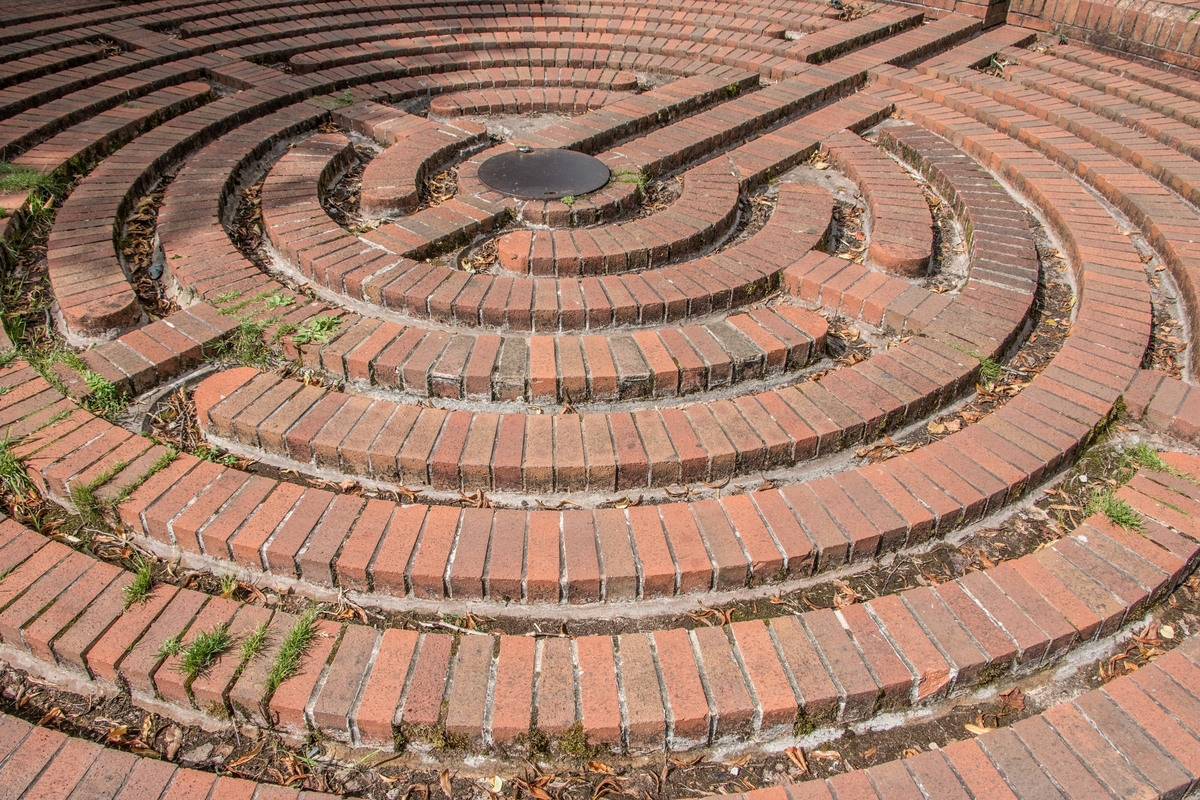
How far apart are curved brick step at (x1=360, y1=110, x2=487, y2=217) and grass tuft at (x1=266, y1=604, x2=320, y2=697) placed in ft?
9.11

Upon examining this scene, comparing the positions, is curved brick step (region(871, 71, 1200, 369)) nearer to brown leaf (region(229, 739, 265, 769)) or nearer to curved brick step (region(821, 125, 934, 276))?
curved brick step (region(821, 125, 934, 276))

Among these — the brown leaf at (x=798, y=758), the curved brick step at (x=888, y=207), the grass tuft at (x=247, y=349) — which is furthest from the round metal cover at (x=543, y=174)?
the brown leaf at (x=798, y=758)

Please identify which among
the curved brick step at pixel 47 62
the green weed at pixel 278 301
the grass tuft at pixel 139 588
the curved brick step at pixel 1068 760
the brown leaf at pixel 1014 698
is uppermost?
the curved brick step at pixel 47 62

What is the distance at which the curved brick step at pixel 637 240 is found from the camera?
394 centimetres

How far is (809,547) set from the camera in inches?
99.3

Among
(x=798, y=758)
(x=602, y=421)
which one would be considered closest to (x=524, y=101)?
(x=602, y=421)

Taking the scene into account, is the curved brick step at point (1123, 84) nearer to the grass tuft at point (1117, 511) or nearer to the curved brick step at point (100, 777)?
the grass tuft at point (1117, 511)

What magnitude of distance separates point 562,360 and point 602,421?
41 centimetres

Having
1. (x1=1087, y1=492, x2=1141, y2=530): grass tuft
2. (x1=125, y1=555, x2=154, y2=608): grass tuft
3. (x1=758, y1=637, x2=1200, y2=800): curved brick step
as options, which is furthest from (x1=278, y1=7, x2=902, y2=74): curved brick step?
(x1=758, y1=637, x2=1200, y2=800): curved brick step

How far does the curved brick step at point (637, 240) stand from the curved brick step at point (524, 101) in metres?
1.89

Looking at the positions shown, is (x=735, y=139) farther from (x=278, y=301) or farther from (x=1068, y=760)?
(x=1068, y=760)

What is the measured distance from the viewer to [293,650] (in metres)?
2.21

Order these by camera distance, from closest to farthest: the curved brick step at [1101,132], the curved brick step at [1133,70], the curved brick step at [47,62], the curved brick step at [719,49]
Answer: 1. the curved brick step at [1101,132]
2. the curved brick step at [47,62]
3. the curved brick step at [1133,70]
4. the curved brick step at [719,49]

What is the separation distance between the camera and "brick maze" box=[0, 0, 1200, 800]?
2.15 m
